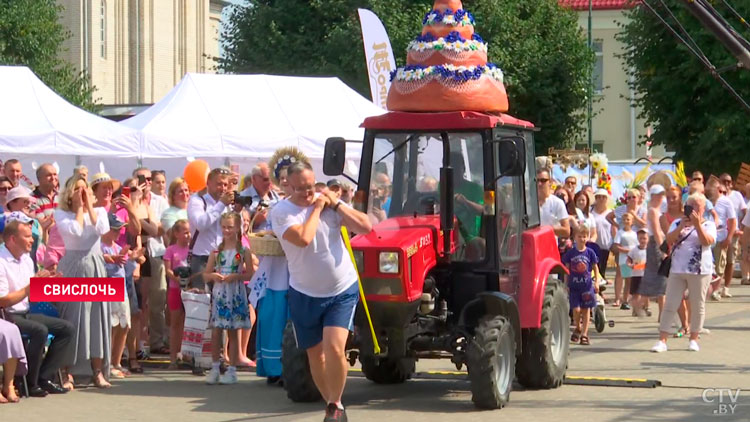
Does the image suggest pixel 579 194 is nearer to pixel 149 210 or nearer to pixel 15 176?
pixel 149 210

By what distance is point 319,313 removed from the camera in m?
9.73

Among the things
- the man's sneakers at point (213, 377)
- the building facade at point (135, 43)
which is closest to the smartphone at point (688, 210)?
the man's sneakers at point (213, 377)

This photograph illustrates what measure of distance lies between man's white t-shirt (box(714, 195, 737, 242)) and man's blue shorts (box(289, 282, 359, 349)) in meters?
13.5

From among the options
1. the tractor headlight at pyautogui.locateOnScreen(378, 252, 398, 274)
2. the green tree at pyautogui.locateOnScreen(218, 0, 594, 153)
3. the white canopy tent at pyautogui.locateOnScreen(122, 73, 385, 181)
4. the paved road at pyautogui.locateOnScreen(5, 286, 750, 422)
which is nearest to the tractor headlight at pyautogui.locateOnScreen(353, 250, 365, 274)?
the tractor headlight at pyautogui.locateOnScreen(378, 252, 398, 274)

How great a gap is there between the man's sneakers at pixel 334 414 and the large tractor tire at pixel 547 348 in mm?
2568

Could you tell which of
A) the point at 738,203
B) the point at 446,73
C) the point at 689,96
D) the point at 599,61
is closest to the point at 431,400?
the point at 446,73

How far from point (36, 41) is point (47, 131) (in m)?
29.3

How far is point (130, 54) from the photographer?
69188mm

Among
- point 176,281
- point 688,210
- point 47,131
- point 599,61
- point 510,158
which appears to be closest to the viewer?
point 510,158

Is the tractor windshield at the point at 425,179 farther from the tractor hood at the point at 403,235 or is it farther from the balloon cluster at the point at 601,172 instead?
the balloon cluster at the point at 601,172

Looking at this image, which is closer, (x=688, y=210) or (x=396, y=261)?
(x=396, y=261)

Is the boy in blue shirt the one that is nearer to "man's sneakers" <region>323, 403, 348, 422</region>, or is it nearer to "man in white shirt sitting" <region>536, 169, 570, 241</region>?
"man in white shirt sitting" <region>536, 169, 570, 241</region>

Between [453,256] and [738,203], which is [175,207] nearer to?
[453,256]

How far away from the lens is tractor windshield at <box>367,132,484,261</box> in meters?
11.1
